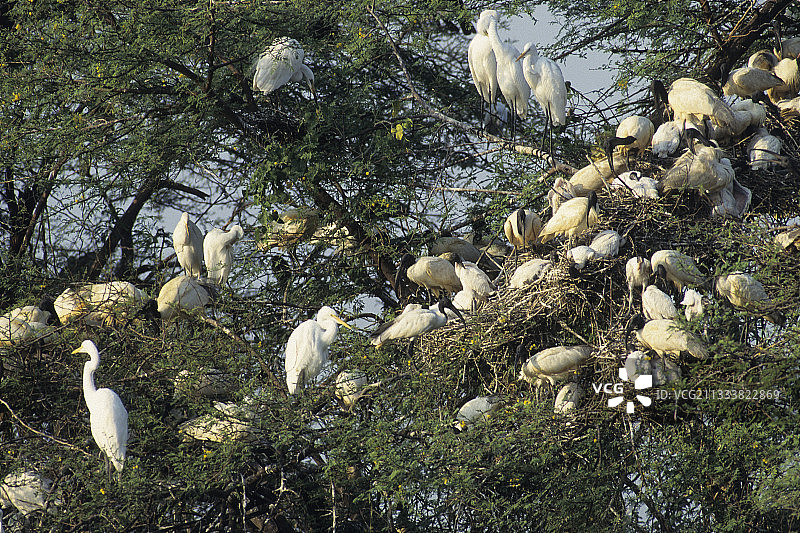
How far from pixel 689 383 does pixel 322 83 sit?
3228 millimetres

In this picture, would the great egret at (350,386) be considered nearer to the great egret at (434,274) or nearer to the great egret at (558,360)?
the great egret at (558,360)

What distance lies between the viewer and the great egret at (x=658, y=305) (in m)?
4.29

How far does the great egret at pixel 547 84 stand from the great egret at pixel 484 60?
179mm

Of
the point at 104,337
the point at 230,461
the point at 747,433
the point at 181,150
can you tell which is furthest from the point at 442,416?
the point at 181,150

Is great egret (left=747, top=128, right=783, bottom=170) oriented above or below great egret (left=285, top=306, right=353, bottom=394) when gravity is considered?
below

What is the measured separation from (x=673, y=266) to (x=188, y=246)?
271 cm

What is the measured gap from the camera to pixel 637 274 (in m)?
4.50

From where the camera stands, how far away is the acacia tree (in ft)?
12.9

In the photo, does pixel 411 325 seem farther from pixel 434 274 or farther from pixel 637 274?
pixel 637 274

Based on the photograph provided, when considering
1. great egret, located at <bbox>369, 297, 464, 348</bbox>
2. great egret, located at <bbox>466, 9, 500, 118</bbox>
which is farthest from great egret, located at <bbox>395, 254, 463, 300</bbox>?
great egret, located at <bbox>466, 9, 500, 118</bbox>

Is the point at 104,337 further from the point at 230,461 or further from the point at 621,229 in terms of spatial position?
the point at 621,229

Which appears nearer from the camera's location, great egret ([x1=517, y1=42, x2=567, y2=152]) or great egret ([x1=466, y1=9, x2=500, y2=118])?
great egret ([x1=517, y1=42, x2=567, y2=152])

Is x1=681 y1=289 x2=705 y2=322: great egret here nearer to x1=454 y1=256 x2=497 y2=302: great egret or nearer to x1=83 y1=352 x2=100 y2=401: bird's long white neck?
x1=454 y1=256 x2=497 y2=302: great egret

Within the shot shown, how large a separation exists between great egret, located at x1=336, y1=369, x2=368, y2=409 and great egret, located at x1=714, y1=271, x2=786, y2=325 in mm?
1619
